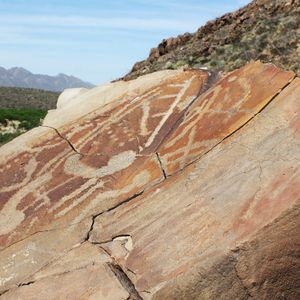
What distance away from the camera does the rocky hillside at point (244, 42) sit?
12188 mm

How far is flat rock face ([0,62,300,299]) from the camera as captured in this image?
479 cm

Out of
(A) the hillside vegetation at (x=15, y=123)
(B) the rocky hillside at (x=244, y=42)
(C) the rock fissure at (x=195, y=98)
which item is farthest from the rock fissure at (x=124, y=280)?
(A) the hillside vegetation at (x=15, y=123)

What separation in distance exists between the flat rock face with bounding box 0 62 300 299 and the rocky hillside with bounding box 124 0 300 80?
5737mm

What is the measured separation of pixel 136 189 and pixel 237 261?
1450 mm

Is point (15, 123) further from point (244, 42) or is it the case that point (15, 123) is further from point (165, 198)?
point (165, 198)

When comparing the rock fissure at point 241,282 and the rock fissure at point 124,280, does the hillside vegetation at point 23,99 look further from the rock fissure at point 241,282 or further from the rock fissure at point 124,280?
the rock fissure at point 241,282

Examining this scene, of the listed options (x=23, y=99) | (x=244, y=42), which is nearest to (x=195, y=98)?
(x=244, y=42)

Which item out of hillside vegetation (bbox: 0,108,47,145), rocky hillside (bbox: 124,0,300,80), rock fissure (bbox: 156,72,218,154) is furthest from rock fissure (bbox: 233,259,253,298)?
hillside vegetation (bbox: 0,108,47,145)

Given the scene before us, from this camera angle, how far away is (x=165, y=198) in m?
5.38

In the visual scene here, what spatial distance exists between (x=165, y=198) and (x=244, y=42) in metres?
→ 8.94

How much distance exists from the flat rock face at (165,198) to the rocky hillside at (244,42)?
18.8 feet

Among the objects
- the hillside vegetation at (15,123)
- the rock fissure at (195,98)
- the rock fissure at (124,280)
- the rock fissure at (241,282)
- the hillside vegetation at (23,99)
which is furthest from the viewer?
the hillside vegetation at (23,99)

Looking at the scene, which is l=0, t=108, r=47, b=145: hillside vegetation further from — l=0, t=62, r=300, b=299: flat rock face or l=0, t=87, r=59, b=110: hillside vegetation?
l=0, t=87, r=59, b=110: hillside vegetation

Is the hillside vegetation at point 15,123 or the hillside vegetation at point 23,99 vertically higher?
the hillside vegetation at point 23,99
